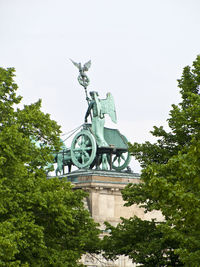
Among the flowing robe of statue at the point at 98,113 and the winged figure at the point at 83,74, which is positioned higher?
the winged figure at the point at 83,74

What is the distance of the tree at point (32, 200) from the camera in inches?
1106

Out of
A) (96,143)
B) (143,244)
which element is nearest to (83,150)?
(96,143)

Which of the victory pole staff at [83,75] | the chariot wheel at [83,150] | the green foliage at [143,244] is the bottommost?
the green foliage at [143,244]

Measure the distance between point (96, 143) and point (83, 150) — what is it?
1269mm

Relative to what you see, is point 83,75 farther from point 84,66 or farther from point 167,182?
point 167,182

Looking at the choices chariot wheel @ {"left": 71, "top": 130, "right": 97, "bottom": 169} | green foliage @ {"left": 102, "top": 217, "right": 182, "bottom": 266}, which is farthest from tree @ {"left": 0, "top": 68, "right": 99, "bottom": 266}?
chariot wheel @ {"left": 71, "top": 130, "right": 97, "bottom": 169}

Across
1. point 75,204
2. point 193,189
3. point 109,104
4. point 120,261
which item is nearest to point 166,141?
point 75,204

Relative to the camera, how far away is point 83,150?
2331 inches

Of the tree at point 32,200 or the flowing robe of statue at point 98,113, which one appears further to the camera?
the flowing robe of statue at point 98,113

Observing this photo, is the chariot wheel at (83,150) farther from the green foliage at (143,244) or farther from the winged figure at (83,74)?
the green foliage at (143,244)

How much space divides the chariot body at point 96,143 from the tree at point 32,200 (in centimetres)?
2545

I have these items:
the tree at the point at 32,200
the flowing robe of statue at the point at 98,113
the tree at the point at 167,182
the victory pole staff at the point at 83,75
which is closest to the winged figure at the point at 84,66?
the victory pole staff at the point at 83,75

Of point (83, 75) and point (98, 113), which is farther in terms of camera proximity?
point (83, 75)

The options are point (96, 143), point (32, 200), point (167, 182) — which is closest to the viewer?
point (167, 182)
